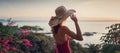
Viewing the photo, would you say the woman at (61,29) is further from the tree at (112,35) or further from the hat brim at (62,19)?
the tree at (112,35)

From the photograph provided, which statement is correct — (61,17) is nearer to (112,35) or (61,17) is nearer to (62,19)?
(62,19)

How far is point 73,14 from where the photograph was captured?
12.1 feet

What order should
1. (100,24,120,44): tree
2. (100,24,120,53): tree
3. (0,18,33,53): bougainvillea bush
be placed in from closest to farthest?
(0,18,33,53): bougainvillea bush < (100,24,120,53): tree < (100,24,120,44): tree

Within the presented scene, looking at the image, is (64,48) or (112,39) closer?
(64,48)

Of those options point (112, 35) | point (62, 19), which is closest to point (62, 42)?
point (62, 19)

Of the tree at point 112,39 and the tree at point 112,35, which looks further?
the tree at point 112,35

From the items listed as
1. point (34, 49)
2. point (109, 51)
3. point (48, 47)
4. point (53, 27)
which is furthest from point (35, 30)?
point (53, 27)

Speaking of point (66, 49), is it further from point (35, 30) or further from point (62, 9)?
point (35, 30)

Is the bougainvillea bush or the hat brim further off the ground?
the hat brim

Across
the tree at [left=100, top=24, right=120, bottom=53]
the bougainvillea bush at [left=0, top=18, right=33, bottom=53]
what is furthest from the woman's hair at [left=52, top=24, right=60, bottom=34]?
the tree at [left=100, top=24, right=120, bottom=53]

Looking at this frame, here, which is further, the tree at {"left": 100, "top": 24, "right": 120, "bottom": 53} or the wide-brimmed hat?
the tree at {"left": 100, "top": 24, "right": 120, "bottom": 53}

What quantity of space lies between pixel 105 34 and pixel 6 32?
156 inches

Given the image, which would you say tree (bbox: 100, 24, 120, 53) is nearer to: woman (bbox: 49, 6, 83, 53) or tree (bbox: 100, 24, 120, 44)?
tree (bbox: 100, 24, 120, 44)

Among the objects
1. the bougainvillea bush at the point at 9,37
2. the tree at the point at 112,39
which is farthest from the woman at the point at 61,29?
the tree at the point at 112,39
